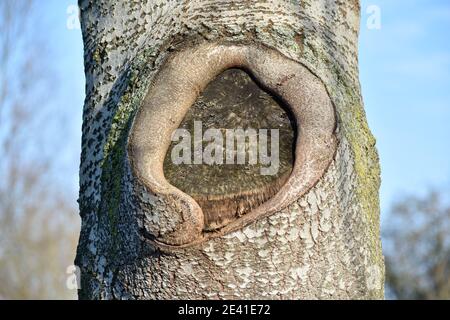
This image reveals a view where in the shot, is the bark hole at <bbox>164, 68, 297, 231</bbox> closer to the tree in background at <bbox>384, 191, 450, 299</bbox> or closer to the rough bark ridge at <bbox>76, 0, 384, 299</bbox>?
Result: the rough bark ridge at <bbox>76, 0, 384, 299</bbox>

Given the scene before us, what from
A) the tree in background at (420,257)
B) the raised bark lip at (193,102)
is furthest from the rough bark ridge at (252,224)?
the tree in background at (420,257)

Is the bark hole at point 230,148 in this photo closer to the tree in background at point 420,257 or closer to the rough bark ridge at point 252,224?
the rough bark ridge at point 252,224

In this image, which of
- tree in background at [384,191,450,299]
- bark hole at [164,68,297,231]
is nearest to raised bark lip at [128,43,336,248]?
bark hole at [164,68,297,231]

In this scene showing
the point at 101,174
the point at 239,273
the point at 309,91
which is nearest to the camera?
the point at 239,273

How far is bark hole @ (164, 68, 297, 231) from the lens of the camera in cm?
174

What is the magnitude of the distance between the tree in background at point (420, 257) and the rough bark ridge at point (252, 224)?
15178 millimetres

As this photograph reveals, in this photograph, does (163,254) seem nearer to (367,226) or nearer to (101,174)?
(101,174)

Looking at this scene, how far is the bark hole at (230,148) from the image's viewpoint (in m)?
1.74

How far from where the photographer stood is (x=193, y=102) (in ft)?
6.08

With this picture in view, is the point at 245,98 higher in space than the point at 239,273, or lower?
higher

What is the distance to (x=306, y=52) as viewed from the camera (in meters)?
1.88

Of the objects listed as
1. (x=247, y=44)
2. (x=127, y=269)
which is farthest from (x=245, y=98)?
(x=127, y=269)

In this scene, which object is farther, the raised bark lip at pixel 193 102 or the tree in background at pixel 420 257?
the tree in background at pixel 420 257
